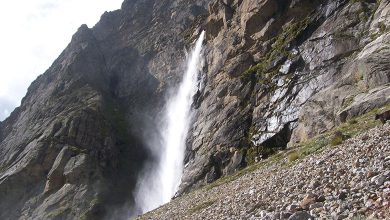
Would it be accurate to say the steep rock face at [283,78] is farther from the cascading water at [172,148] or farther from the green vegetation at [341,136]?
the cascading water at [172,148]

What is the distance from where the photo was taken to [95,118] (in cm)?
8931

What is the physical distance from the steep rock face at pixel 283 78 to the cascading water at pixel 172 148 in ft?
14.8

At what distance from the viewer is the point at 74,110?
299ft

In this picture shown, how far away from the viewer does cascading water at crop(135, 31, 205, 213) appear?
213 ft

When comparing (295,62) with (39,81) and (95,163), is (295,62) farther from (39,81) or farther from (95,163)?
(39,81)

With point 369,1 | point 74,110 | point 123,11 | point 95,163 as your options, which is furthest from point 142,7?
point 369,1

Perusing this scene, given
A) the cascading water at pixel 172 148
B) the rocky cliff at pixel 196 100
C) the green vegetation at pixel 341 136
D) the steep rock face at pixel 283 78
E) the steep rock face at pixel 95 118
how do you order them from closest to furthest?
the green vegetation at pixel 341 136 < the steep rock face at pixel 283 78 < the rocky cliff at pixel 196 100 < the cascading water at pixel 172 148 < the steep rock face at pixel 95 118

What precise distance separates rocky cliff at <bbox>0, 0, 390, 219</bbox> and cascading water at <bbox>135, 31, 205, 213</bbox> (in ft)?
10.1

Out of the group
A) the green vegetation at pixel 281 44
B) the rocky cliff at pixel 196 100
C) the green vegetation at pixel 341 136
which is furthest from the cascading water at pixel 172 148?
the green vegetation at pixel 341 136

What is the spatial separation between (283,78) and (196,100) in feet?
69.4

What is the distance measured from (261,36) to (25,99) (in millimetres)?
79796

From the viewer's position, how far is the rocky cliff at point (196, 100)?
46.1 m

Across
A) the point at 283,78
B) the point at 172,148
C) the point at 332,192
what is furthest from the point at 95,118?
the point at 332,192

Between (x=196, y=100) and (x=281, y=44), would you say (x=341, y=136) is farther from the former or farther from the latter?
(x=196, y=100)
